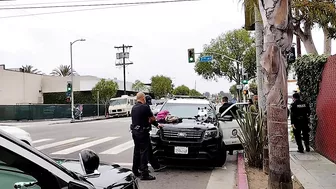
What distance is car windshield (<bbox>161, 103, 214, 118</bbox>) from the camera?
10.9 meters

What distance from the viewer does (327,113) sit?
10.1m

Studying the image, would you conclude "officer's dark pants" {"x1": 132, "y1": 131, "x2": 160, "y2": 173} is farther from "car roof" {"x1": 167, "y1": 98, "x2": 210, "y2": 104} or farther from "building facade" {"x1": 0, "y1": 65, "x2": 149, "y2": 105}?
"building facade" {"x1": 0, "y1": 65, "x2": 149, "y2": 105}

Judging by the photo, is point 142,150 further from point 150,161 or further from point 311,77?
point 311,77

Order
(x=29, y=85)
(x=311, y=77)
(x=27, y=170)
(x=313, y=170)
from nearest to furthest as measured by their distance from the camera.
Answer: (x=27, y=170) < (x=313, y=170) < (x=311, y=77) < (x=29, y=85)

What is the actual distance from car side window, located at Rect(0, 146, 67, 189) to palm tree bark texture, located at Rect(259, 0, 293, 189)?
14.1ft

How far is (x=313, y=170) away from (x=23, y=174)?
25.4 ft

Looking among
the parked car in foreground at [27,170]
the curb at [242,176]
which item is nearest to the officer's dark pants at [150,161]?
the curb at [242,176]

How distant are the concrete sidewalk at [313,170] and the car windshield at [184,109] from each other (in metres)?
2.66

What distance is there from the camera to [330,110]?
385 inches

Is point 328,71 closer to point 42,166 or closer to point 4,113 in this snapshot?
point 42,166

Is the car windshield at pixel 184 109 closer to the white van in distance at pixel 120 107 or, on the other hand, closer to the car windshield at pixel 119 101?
the white van in distance at pixel 120 107

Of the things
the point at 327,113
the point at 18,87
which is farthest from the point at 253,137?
the point at 18,87

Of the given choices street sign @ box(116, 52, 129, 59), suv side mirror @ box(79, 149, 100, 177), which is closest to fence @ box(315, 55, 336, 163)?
suv side mirror @ box(79, 149, 100, 177)

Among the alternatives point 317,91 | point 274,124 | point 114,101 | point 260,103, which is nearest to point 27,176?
point 274,124
